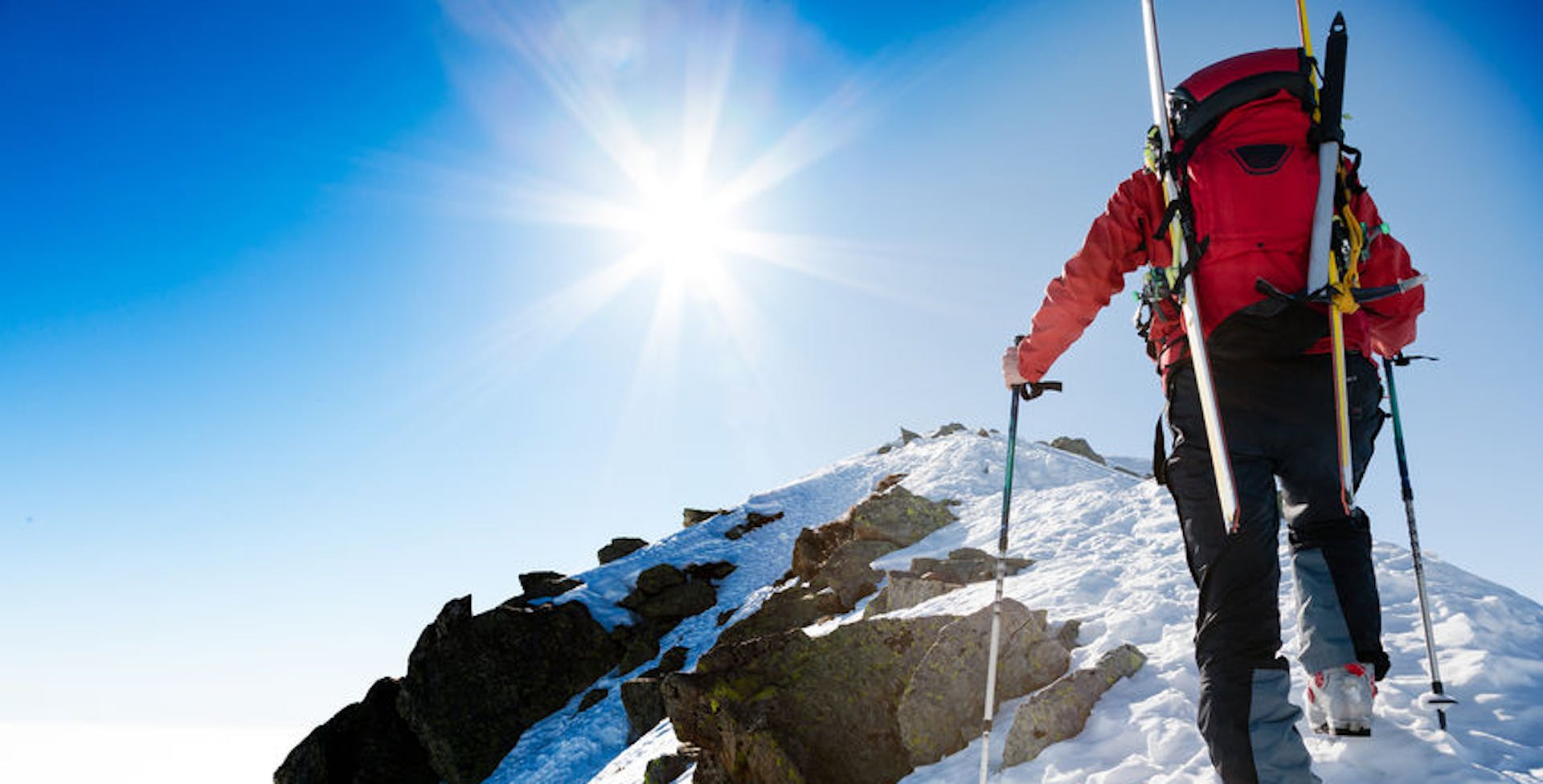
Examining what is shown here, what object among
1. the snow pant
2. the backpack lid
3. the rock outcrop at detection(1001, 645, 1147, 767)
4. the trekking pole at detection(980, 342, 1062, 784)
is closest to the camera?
the snow pant

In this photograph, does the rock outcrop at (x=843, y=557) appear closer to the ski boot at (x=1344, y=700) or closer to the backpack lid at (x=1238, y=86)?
the ski boot at (x=1344, y=700)

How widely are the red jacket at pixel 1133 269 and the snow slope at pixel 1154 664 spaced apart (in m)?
2.02

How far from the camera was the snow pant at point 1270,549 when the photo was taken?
2715 mm

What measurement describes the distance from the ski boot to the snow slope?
32.6 inches

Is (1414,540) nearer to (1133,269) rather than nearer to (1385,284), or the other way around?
(1385,284)

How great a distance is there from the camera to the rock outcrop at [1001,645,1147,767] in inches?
192

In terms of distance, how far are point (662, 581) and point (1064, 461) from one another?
1299cm

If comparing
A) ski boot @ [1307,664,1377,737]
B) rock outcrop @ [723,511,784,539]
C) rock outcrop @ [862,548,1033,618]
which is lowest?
ski boot @ [1307,664,1377,737]

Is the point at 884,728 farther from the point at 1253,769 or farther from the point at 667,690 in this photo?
the point at 1253,769

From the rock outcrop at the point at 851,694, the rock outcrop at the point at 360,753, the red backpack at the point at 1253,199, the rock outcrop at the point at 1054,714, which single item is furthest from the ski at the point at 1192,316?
the rock outcrop at the point at 360,753

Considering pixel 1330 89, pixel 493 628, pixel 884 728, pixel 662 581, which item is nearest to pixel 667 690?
pixel 884 728

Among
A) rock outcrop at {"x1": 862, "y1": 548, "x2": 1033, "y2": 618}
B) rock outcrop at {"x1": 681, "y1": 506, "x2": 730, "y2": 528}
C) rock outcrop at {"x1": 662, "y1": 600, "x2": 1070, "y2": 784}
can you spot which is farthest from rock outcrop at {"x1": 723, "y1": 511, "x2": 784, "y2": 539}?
rock outcrop at {"x1": 662, "y1": 600, "x2": 1070, "y2": 784}

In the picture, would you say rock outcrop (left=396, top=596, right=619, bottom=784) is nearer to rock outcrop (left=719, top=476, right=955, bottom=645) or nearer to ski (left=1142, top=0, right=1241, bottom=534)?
rock outcrop (left=719, top=476, right=955, bottom=645)

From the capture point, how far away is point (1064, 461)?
67.6 feet
